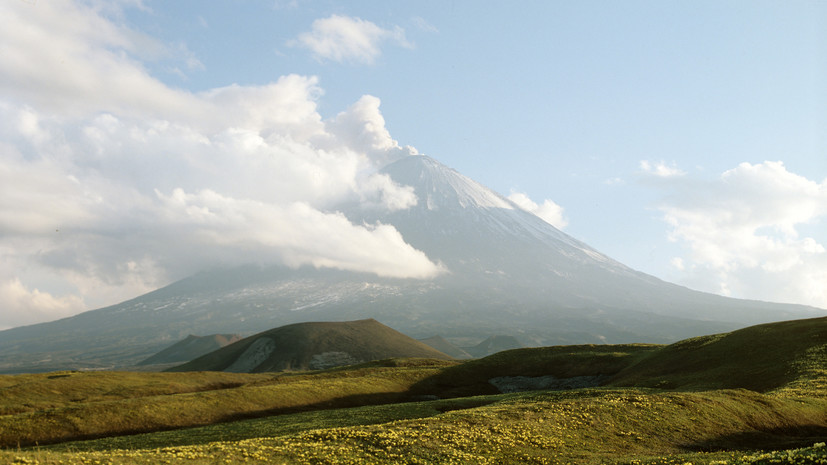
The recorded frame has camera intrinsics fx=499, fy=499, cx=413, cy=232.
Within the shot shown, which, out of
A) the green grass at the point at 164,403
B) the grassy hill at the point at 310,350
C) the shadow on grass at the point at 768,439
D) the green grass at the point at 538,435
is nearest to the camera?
the green grass at the point at 538,435

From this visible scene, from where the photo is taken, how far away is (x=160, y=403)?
5609 cm

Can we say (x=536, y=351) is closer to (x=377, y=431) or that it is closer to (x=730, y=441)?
(x=730, y=441)

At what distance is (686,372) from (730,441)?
31.4 metres

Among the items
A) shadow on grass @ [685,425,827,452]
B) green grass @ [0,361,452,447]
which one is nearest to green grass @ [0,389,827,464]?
shadow on grass @ [685,425,827,452]

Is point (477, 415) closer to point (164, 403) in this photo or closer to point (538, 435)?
point (538, 435)

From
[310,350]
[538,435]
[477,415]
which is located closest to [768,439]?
[538,435]

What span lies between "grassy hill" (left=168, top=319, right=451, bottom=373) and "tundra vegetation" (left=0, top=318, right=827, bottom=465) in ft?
237

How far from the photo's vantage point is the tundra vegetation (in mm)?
28359

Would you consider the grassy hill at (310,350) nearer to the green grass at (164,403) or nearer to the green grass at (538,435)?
the green grass at (164,403)

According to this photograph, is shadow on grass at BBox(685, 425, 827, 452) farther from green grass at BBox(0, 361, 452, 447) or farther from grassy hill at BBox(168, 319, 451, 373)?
grassy hill at BBox(168, 319, 451, 373)

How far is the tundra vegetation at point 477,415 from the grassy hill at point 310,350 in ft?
237

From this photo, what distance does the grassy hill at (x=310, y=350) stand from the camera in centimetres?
15850

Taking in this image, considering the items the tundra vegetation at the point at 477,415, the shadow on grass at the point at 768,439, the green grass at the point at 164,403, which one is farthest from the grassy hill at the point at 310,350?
the shadow on grass at the point at 768,439

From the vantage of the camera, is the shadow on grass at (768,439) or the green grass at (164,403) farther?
the green grass at (164,403)
